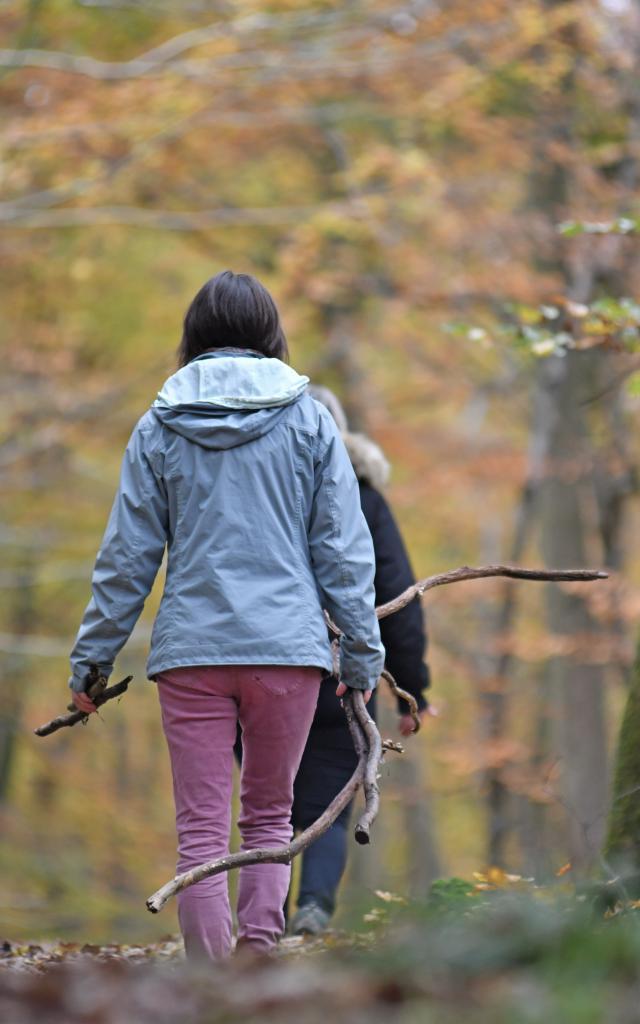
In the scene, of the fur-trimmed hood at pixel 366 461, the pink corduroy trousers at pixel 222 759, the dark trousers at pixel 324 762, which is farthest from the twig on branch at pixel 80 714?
the fur-trimmed hood at pixel 366 461

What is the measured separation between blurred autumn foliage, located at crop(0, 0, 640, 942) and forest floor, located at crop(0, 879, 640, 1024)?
810cm

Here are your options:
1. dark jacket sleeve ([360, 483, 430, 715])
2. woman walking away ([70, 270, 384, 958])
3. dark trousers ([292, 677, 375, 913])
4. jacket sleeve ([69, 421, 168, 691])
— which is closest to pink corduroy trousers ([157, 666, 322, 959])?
woman walking away ([70, 270, 384, 958])

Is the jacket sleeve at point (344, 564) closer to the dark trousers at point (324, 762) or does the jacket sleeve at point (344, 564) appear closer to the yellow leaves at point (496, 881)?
the yellow leaves at point (496, 881)

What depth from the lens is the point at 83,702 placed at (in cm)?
415

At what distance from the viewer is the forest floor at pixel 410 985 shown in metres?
2.32

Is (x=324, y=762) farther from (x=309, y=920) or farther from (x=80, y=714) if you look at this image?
(x=80, y=714)

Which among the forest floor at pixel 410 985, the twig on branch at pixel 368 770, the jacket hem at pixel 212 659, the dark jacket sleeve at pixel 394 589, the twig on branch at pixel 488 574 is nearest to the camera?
the forest floor at pixel 410 985

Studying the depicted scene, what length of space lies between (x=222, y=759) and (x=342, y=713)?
1409 mm

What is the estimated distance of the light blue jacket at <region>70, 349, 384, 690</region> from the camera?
398 cm

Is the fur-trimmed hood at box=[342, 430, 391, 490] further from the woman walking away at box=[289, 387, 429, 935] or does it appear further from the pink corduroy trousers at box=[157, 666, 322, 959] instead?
the pink corduroy trousers at box=[157, 666, 322, 959]

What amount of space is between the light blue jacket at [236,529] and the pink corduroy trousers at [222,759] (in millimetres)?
105

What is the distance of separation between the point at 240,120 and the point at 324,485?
8784mm

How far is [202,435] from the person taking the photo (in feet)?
13.3

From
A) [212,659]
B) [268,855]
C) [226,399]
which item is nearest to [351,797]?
[268,855]
